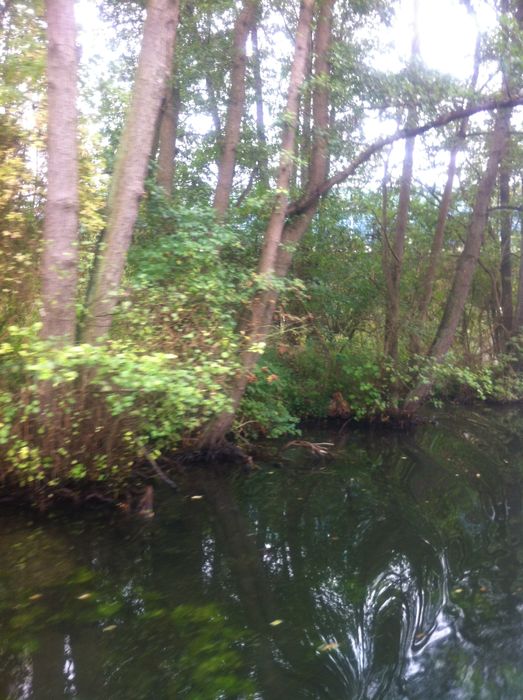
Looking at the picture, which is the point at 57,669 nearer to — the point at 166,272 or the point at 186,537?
the point at 186,537

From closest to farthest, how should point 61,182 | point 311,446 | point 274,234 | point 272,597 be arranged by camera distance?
point 272,597
point 61,182
point 274,234
point 311,446

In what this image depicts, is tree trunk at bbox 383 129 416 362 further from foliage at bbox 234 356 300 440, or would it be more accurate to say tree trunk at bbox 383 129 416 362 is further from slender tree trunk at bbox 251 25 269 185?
foliage at bbox 234 356 300 440

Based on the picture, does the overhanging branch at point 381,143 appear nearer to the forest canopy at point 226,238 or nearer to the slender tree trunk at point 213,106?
the forest canopy at point 226,238

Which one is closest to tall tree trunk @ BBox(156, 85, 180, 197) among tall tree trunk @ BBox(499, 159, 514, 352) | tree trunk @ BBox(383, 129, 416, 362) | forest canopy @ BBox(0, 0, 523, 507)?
forest canopy @ BBox(0, 0, 523, 507)

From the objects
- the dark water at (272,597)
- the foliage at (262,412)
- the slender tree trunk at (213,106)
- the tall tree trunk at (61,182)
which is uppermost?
the slender tree trunk at (213,106)

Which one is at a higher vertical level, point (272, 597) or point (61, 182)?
point (61, 182)

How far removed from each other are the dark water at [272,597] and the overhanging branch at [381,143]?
5212mm

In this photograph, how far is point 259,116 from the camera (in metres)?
16.0

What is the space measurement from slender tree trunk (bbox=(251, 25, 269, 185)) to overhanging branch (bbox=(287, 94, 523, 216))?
175 centimetres

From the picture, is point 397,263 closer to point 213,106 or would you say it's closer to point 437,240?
point 437,240

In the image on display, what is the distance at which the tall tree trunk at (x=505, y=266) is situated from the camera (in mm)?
18250

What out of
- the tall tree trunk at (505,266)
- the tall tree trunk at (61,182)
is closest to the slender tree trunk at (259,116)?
the tall tree trunk at (61,182)

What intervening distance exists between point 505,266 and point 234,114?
39.5ft

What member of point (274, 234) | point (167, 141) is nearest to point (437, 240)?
point (274, 234)
